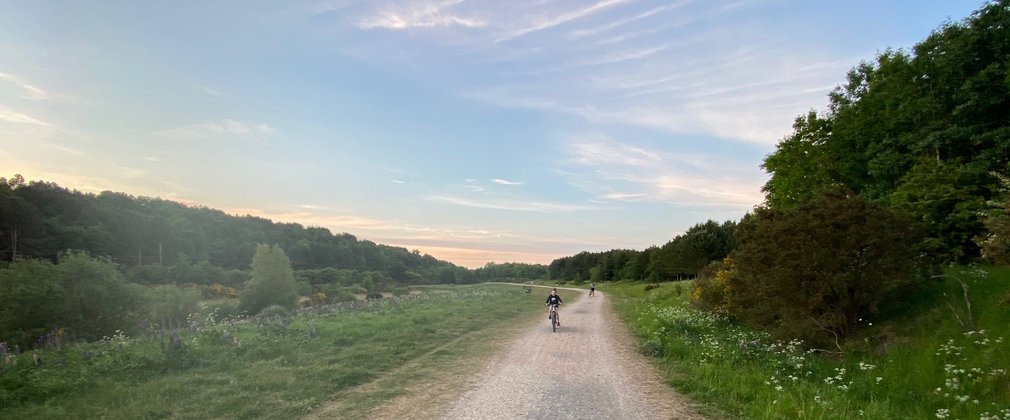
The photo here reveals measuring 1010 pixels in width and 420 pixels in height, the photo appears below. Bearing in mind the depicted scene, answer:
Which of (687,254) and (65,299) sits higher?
(687,254)

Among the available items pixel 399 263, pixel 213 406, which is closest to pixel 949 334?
pixel 213 406

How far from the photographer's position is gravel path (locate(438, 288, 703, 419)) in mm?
7098

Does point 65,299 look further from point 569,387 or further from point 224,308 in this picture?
point 569,387

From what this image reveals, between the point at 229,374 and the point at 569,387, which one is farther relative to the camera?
the point at 229,374

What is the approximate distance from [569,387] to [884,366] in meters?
7.90

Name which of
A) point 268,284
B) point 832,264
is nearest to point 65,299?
point 268,284

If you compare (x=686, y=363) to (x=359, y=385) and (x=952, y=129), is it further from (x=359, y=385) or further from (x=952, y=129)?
(x=952, y=129)

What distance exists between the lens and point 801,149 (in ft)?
110

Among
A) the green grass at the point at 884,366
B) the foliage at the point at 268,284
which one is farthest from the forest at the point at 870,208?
the foliage at the point at 268,284

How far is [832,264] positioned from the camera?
1164cm

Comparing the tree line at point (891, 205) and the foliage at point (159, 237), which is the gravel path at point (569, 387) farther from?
the foliage at point (159, 237)

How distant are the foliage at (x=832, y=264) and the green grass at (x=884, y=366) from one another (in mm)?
740

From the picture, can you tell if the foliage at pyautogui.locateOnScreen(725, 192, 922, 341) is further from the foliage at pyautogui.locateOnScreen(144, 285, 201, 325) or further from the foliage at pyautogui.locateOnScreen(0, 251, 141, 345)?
the foliage at pyautogui.locateOnScreen(144, 285, 201, 325)

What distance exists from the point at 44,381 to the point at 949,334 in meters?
18.8
